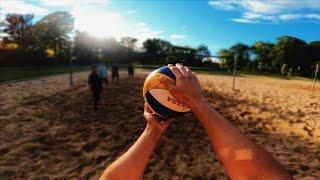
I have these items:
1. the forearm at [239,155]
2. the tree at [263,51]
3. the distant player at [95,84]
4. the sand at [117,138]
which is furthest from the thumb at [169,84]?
the tree at [263,51]

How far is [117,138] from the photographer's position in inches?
302

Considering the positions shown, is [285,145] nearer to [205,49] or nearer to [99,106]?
[99,106]

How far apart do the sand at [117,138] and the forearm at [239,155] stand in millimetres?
4573

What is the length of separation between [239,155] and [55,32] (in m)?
71.1

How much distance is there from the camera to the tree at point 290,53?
69750 mm

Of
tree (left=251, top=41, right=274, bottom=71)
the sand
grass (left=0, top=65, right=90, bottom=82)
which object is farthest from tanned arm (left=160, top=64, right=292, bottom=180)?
tree (left=251, top=41, right=274, bottom=71)

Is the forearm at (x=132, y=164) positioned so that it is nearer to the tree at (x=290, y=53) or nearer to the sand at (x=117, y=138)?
the sand at (x=117, y=138)

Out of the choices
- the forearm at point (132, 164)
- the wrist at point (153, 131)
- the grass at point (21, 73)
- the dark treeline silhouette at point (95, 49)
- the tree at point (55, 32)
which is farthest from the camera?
the tree at point (55, 32)

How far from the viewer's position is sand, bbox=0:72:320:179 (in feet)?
19.2

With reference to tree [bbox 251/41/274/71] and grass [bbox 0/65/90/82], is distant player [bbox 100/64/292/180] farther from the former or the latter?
tree [bbox 251/41/274/71]

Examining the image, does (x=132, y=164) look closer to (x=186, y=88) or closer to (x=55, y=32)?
(x=186, y=88)

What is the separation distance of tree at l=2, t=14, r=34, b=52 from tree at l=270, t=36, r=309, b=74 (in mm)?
54494

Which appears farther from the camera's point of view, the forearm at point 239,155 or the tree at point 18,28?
the tree at point 18,28

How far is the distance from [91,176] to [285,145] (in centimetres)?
490
